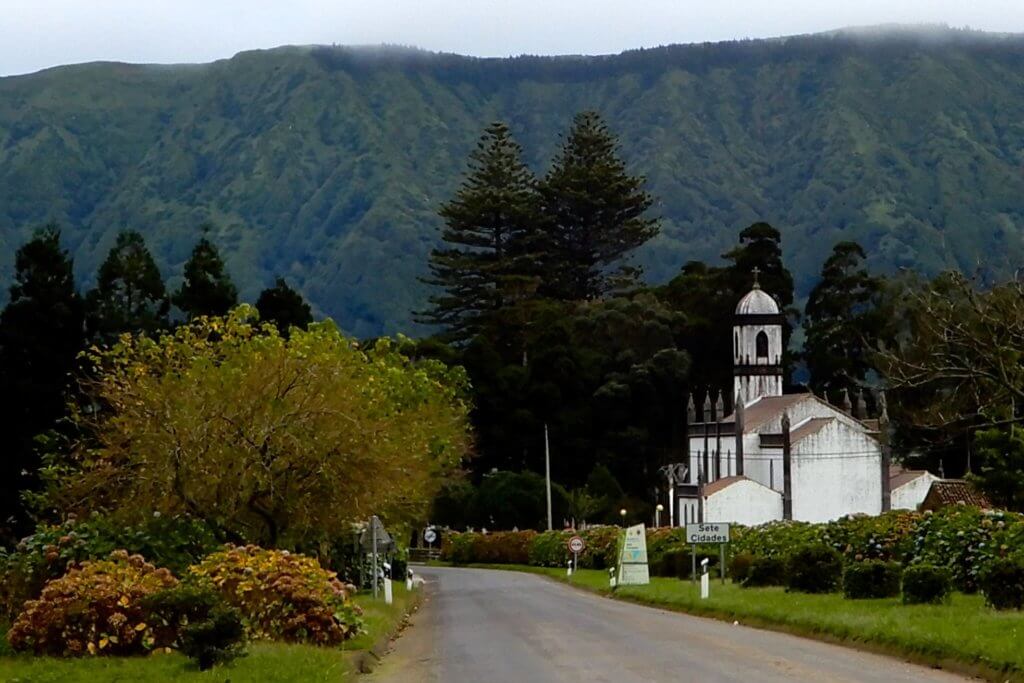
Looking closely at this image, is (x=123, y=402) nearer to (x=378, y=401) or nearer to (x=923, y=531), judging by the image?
(x=378, y=401)

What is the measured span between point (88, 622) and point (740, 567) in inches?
992

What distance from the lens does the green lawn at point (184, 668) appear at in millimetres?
21594

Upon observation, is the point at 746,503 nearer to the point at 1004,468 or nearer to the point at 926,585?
the point at 1004,468

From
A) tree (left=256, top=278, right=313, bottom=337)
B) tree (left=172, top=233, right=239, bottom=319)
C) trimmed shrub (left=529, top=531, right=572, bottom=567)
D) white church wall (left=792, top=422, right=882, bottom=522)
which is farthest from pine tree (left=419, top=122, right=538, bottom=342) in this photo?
tree (left=256, top=278, right=313, bottom=337)

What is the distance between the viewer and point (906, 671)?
877 inches

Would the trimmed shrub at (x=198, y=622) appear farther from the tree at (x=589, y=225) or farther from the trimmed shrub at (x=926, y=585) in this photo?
the tree at (x=589, y=225)

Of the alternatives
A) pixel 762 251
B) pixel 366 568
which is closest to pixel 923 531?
pixel 366 568

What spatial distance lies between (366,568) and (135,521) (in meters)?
19.0

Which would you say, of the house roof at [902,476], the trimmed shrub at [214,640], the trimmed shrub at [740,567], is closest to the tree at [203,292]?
the house roof at [902,476]

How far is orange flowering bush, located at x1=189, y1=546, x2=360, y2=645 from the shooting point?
1056 inches

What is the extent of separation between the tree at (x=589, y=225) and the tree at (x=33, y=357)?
74287 millimetres

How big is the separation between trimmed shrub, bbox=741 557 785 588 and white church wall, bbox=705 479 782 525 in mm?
50820

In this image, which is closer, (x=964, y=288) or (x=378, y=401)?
(x=964, y=288)

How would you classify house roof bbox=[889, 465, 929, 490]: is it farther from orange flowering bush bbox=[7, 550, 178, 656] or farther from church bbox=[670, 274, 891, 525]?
orange flowering bush bbox=[7, 550, 178, 656]
